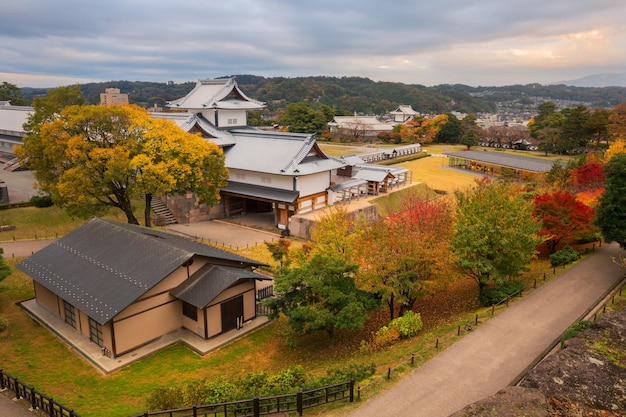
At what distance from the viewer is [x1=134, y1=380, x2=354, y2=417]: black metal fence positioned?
1091 centimetres

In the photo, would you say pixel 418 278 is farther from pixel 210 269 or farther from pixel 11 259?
pixel 11 259

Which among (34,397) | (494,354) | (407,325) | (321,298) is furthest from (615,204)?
(34,397)

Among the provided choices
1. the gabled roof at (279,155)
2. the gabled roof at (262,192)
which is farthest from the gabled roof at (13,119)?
the gabled roof at (262,192)

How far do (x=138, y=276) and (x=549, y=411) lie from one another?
1428cm

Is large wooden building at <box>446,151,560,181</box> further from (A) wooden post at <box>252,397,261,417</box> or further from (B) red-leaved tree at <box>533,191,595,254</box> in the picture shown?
(A) wooden post at <box>252,397,261,417</box>

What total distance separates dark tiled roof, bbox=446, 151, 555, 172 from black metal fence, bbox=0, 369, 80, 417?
167ft

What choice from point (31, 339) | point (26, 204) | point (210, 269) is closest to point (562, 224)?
point (210, 269)

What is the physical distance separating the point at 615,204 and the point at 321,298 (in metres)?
15.6

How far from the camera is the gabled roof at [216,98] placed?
39250 millimetres

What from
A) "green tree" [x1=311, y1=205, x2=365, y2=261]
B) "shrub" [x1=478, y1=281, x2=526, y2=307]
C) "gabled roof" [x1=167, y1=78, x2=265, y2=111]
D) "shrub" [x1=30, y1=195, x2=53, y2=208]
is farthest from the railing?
"gabled roof" [x1=167, y1=78, x2=265, y2=111]

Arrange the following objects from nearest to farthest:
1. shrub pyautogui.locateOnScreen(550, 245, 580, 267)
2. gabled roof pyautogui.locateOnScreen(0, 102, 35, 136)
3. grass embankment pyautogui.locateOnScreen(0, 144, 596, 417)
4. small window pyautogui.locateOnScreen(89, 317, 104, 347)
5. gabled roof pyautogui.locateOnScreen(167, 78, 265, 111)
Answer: grass embankment pyautogui.locateOnScreen(0, 144, 596, 417) < small window pyautogui.locateOnScreen(89, 317, 104, 347) < shrub pyautogui.locateOnScreen(550, 245, 580, 267) < gabled roof pyautogui.locateOnScreen(167, 78, 265, 111) < gabled roof pyautogui.locateOnScreen(0, 102, 35, 136)

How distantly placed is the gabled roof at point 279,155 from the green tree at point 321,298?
15.7 m

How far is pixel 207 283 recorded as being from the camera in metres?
17.5

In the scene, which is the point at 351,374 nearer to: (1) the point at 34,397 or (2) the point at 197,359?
(2) the point at 197,359
